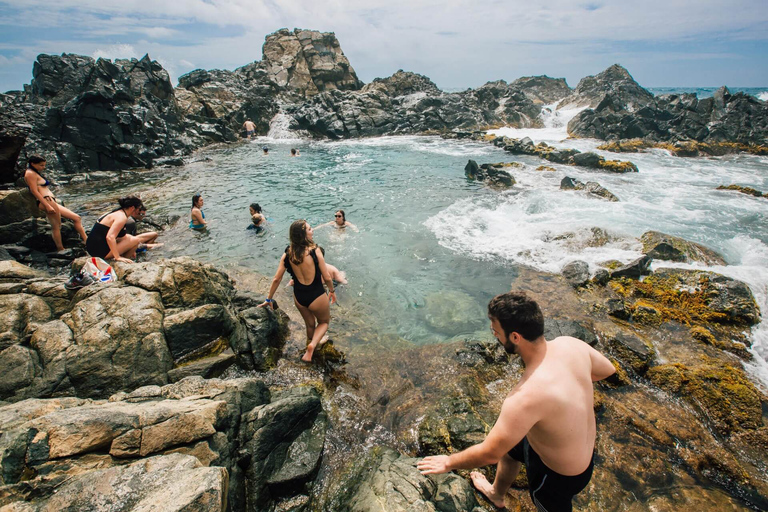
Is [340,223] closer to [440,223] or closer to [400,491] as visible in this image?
[440,223]

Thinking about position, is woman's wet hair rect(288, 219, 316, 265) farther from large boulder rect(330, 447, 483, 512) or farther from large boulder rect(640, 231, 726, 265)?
large boulder rect(640, 231, 726, 265)

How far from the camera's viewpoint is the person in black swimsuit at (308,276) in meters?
5.31

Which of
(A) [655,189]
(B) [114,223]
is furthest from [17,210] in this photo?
(A) [655,189]

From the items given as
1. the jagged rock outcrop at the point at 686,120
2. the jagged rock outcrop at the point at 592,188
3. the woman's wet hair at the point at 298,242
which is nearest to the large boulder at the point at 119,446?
the woman's wet hair at the point at 298,242

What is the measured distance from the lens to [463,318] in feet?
24.9

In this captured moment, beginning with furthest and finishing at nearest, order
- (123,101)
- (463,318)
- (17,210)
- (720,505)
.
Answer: (123,101), (17,210), (463,318), (720,505)

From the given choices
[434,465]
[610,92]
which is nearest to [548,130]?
[610,92]

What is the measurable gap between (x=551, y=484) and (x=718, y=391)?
4.09 metres

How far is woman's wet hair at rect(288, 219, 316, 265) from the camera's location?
5207 mm

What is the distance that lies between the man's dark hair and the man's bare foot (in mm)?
2107

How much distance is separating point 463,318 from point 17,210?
12.6m

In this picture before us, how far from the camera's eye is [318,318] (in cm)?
597

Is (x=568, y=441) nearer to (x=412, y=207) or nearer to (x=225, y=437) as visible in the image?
(x=225, y=437)

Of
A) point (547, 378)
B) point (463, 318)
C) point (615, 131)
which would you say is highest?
point (615, 131)
